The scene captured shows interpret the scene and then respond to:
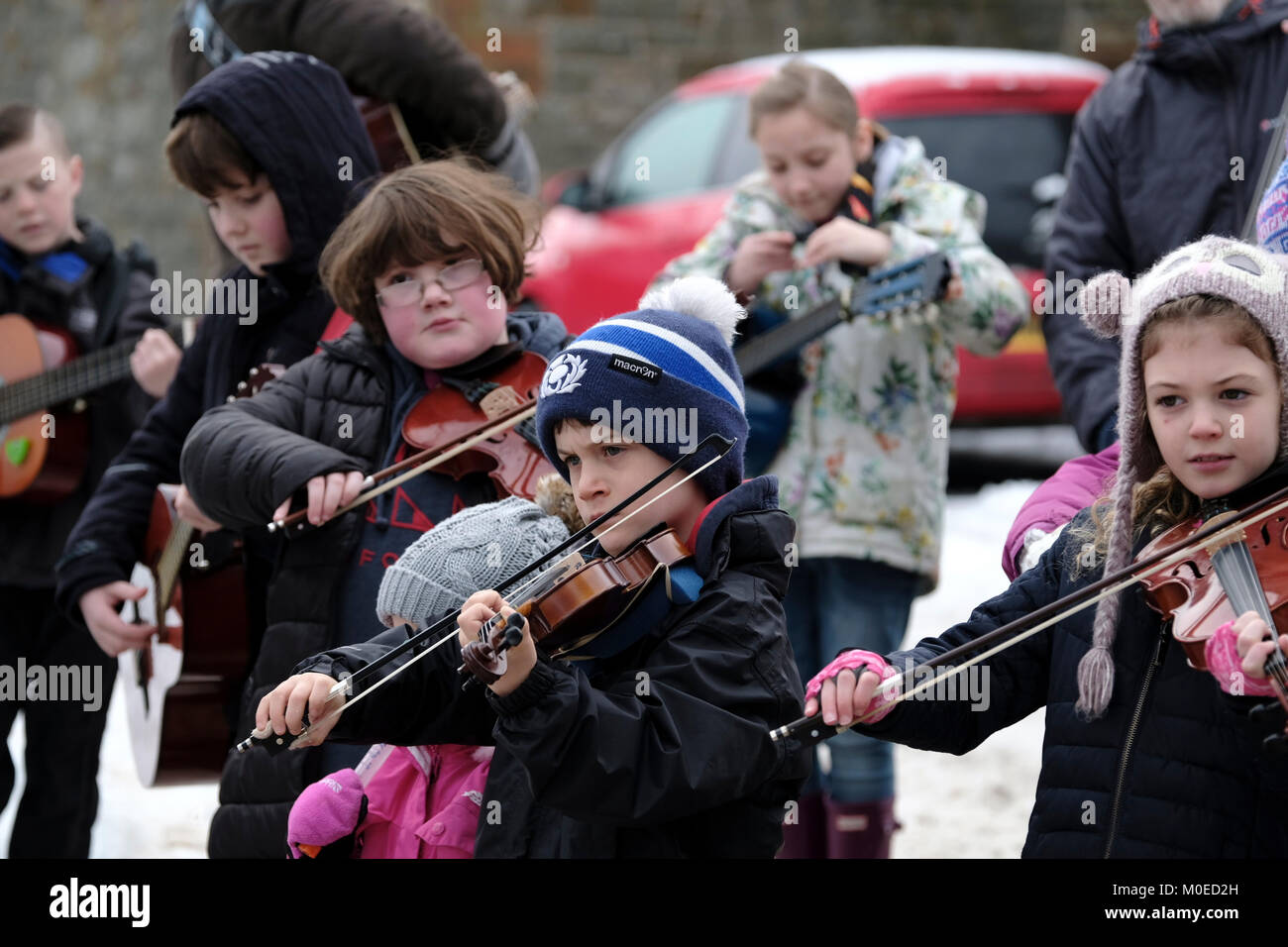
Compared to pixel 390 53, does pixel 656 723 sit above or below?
below

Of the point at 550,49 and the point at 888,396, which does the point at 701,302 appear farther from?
the point at 550,49

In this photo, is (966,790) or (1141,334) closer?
(1141,334)

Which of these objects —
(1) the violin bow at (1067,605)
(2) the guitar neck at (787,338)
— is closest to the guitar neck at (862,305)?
(2) the guitar neck at (787,338)

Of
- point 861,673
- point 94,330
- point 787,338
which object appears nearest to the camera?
point 861,673

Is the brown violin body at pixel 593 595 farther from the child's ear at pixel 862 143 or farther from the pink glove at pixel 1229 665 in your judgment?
the child's ear at pixel 862 143

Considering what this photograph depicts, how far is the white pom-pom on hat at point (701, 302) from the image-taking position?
2580 millimetres

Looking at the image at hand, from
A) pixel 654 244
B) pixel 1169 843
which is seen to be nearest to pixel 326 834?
pixel 1169 843

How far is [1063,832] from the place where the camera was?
2.23 metres

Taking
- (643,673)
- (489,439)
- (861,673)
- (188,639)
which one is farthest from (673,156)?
(861,673)

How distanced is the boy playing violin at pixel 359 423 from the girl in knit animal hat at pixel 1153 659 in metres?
0.90

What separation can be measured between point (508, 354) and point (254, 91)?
0.78 m

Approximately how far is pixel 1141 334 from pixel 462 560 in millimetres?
937

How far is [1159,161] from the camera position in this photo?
3.42 meters

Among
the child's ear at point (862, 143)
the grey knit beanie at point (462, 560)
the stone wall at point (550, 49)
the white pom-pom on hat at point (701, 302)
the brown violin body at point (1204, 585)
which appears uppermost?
the stone wall at point (550, 49)
